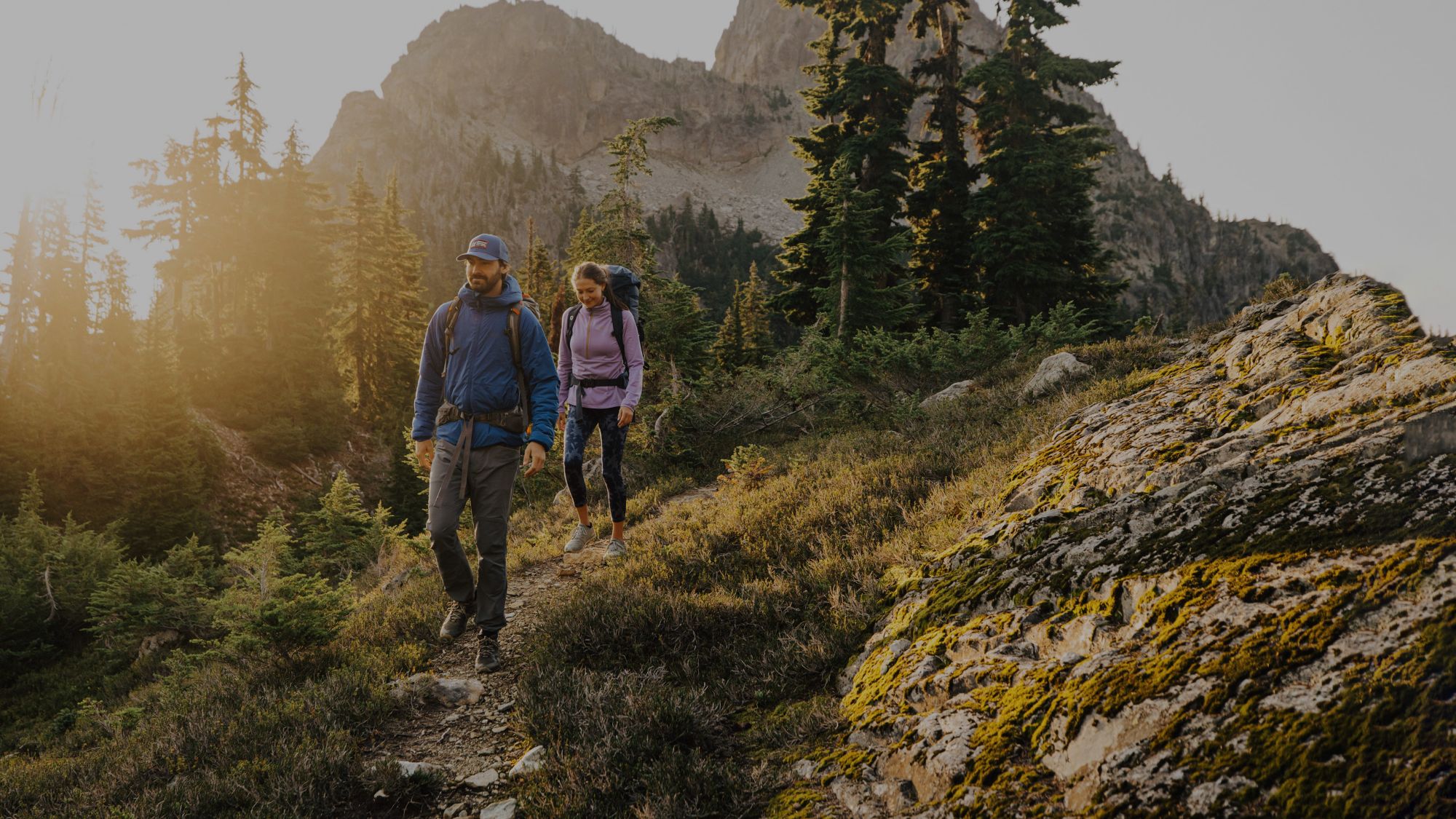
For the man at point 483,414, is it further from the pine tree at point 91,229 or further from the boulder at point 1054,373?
the pine tree at point 91,229

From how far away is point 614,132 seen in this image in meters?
156

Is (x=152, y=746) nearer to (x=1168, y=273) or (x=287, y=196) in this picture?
(x=287, y=196)

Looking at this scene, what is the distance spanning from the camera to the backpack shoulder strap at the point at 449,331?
459 centimetres

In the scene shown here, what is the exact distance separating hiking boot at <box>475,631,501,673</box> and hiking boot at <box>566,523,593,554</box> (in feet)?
6.98

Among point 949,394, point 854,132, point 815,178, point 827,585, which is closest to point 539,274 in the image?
point 815,178

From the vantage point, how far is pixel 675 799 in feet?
→ 8.16

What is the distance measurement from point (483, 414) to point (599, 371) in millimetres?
1597

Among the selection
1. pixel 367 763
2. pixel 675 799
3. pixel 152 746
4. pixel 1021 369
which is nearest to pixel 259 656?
pixel 152 746

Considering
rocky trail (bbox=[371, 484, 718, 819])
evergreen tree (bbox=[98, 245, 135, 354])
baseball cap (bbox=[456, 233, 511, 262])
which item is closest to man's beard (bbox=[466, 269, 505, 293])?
baseball cap (bbox=[456, 233, 511, 262])

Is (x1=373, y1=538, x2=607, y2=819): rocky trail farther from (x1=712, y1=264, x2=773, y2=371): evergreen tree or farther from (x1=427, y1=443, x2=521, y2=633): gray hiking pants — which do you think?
(x1=712, y1=264, x2=773, y2=371): evergreen tree

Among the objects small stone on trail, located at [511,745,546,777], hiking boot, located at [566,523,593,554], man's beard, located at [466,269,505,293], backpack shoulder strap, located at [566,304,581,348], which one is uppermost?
man's beard, located at [466,269,505,293]

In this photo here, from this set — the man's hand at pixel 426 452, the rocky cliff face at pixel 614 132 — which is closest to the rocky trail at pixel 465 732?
the man's hand at pixel 426 452

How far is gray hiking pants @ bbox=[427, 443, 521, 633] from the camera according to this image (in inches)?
173

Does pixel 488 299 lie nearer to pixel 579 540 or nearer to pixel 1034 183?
pixel 579 540
